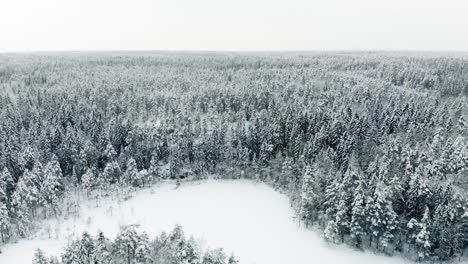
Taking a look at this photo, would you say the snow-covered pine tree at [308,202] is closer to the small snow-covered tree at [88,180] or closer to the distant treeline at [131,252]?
the distant treeline at [131,252]

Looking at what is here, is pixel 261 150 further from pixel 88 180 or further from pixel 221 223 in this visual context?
pixel 88 180

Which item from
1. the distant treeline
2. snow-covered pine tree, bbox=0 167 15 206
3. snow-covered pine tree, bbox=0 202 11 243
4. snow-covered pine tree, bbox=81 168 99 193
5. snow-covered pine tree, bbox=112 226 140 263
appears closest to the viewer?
the distant treeline

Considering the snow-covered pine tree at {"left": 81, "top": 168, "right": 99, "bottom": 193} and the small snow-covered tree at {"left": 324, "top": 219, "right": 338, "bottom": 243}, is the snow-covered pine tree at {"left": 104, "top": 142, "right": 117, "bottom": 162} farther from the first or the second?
the small snow-covered tree at {"left": 324, "top": 219, "right": 338, "bottom": 243}

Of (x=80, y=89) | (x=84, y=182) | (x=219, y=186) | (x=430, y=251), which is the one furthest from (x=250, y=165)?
(x=80, y=89)

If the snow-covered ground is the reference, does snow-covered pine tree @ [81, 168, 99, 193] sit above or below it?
above

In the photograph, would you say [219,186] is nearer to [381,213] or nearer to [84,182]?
[84,182]

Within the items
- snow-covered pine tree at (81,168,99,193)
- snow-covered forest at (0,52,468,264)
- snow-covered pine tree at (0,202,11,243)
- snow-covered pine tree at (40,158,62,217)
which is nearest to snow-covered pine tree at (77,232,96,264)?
snow-covered forest at (0,52,468,264)
